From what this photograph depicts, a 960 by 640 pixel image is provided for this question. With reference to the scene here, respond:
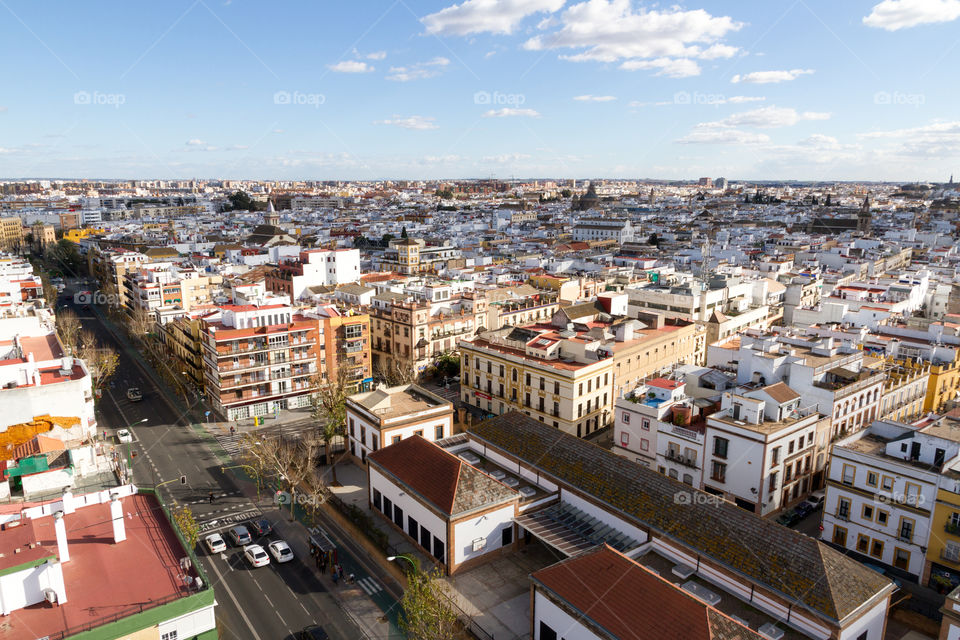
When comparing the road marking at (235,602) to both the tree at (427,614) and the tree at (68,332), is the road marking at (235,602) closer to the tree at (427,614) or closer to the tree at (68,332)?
the tree at (427,614)

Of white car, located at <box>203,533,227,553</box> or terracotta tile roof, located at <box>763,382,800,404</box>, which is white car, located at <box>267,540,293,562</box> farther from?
terracotta tile roof, located at <box>763,382,800,404</box>

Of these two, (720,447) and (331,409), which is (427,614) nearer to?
(720,447)

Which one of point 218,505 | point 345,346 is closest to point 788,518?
point 218,505

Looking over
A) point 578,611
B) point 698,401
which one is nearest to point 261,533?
point 578,611

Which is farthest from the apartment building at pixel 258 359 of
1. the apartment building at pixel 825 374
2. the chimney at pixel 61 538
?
the apartment building at pixel 825 374

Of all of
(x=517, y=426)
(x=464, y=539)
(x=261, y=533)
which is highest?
(x=517, y=426)

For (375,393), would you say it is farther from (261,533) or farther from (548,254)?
(548,254)
